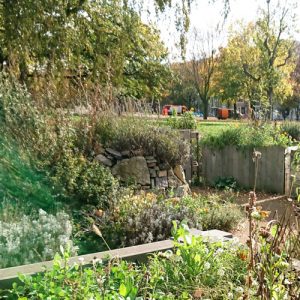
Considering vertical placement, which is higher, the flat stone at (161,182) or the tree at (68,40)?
the tree at (68,40)

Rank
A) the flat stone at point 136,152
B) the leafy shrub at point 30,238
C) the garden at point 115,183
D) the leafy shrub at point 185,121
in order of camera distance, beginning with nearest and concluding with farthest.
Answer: the garden at point 115,183 < the leafy shrub at point 30,238 < the flat stone at point 136,152 < the leafy shrub at point 185,121

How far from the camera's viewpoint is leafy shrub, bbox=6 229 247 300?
2.10 m

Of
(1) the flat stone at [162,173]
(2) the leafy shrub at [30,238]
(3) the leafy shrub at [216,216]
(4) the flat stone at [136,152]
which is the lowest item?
(3) the leafy shrub at [216,216]

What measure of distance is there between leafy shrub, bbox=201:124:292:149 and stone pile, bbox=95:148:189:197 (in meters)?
2.87

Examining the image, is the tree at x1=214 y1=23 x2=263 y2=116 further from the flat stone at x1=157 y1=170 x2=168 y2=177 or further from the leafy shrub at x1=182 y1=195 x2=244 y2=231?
the leafy shrub at x1=182 y1=195 x2=244 y2=231

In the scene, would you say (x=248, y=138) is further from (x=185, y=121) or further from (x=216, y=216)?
(x=216, y=216)

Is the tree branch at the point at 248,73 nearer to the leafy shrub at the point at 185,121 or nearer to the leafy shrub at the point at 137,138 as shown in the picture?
the leafy shrub at the point at 185,121

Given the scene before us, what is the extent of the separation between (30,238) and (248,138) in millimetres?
6698

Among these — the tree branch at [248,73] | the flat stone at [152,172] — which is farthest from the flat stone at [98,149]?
the tree branch at [248,73]

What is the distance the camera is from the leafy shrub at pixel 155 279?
2104 mm

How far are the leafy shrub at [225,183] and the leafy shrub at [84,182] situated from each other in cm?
433

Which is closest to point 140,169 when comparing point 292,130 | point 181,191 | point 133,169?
point 133,169

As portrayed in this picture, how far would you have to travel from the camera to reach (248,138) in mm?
9664

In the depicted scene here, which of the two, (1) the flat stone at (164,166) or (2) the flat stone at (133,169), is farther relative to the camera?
(1) the flat stone at (164,166)
